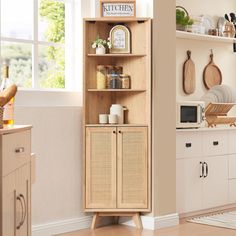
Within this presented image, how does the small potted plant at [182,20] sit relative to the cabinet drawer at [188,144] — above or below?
above

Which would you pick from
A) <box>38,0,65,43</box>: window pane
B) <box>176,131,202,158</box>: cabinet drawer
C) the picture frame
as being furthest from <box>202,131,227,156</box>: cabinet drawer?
<box>38,0,65,43</box>: window pane

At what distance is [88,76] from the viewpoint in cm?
504

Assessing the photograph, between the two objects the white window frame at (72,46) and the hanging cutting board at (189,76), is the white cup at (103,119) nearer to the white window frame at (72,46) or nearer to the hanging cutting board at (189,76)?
the white window frame at (72,46)

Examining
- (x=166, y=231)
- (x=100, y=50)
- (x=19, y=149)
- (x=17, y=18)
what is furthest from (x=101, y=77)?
(x=19, y=149)

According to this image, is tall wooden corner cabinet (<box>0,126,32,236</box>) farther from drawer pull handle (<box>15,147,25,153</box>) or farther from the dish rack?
the dish rack

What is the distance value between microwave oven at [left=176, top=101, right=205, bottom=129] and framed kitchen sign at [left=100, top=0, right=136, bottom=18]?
1025 millimetres

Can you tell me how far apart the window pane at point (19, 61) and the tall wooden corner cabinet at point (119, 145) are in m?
0.50

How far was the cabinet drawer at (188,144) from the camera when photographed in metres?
5.49

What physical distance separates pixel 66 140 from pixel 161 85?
942 millimetres

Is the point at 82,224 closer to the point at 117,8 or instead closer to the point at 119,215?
the point at 119,215

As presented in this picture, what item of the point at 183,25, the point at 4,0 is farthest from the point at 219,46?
the point at 4,0

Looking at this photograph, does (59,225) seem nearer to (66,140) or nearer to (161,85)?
(66,140)

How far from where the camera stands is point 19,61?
465 cm

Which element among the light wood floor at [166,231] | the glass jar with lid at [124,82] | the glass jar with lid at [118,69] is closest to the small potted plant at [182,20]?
the glass jar with lid at [118,69]
